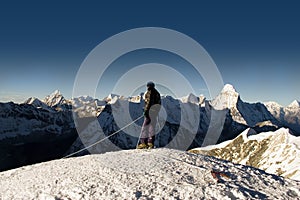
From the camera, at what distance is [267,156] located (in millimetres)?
198750

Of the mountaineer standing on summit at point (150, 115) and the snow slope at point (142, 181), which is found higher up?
the mountaineer standing on summit at point (150, 115)

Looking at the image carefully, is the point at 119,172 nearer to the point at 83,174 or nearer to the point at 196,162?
the point at 83,174

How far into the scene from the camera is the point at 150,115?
2306 cm

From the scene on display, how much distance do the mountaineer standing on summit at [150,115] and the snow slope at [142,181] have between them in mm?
4420

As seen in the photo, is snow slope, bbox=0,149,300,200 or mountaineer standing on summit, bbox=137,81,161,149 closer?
snow slope, bbox=0,149,300,200

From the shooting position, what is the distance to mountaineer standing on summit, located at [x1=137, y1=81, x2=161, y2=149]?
2241cm

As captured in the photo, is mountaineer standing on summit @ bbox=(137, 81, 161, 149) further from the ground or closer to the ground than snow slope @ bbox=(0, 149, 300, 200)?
further from the ground

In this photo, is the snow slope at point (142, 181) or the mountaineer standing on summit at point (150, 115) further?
the mountaineer standing on summit at point (150, 115)

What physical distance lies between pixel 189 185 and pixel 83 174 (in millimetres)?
5573

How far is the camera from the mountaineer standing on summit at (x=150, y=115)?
22406 millimetres

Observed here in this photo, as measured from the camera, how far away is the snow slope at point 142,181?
1327cm

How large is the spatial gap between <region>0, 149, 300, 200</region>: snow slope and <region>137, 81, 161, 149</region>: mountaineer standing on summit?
14.5 ft

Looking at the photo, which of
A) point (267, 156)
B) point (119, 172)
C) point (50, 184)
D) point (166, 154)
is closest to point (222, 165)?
point (166, 154)

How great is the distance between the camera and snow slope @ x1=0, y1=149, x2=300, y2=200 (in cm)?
1327
